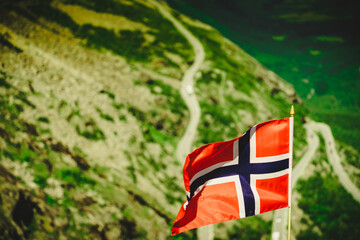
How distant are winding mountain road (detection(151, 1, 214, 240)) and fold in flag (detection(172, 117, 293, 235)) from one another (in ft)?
47.4

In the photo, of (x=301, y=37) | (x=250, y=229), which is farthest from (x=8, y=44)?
(x=301, y=37)

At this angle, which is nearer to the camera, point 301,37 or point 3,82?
point 3,82

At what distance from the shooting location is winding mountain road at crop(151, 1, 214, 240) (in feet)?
67.8

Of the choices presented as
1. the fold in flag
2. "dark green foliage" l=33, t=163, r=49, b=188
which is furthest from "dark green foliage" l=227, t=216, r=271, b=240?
"dark green foliage" l=33, t=163, r=49, b=188

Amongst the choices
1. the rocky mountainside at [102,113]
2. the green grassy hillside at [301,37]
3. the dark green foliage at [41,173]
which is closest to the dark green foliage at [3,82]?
the rocky mountainside at [102,113]

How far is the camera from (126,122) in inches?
1118

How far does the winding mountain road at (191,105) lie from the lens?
20.7 m

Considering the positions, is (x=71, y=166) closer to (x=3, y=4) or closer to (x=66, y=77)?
(x=66, y=77)

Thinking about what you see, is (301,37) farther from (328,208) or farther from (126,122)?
(126,122)

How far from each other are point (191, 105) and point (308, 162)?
2124 cm

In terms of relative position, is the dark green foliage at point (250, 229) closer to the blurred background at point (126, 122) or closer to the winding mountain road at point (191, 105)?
the blurred background at point (126, 122)

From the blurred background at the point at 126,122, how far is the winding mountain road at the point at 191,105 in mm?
222

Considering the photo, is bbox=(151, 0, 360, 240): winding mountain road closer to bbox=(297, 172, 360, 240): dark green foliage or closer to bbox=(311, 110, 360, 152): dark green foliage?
bbox=(297, 172, 360, 240): dark green foliage

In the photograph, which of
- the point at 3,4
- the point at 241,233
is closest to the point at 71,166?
the point at 241,233
